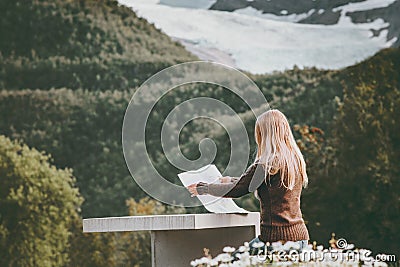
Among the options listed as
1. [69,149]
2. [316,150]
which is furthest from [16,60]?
[316,150]

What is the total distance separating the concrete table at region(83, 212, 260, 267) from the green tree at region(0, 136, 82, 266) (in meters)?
4.66

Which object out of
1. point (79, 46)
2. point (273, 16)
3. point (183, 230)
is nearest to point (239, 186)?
point (183, 230)

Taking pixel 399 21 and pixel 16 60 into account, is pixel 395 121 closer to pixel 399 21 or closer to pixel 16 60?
pixel 399 21

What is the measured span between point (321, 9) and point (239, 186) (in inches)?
242

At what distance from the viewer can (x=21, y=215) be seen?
28.1 ft

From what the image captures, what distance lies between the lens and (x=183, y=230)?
13.0 feet

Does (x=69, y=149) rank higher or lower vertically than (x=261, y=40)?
lower

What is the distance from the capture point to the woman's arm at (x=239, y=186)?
353cm

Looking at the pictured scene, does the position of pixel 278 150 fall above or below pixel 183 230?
above

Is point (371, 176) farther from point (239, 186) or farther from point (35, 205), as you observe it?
point (239, 186)

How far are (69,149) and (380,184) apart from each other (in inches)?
131

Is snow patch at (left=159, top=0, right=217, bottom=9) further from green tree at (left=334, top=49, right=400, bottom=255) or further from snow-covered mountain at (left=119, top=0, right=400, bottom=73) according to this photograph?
green tree at (left=334, top=49, right=400, bottom=255)

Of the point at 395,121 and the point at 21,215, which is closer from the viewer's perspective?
the point at 395,121

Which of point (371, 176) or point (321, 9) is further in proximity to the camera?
point (321, 9)
